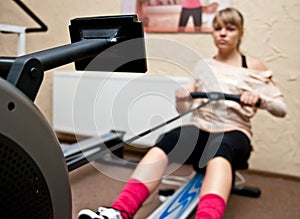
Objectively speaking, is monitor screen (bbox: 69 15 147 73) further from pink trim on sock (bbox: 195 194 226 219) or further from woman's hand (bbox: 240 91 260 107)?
woman's hand (bbox: 240 91 260 107)

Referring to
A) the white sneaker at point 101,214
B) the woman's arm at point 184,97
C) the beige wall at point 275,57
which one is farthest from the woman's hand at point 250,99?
the beige wall at point 275,57

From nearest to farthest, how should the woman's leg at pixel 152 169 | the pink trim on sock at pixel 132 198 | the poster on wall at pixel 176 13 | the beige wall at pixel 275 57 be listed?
the pink trim on sock at pixel 132 198
the woman's leg at pixel 152 169
the beige wall at pixel 275 57
the poster on wall at pixel 176 13

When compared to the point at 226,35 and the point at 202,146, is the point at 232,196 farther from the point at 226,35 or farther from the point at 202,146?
the point at 226,35

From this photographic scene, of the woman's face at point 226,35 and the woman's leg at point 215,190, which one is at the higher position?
the woman's face at point 226,35

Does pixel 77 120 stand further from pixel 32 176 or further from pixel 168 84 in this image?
pixel 32 176

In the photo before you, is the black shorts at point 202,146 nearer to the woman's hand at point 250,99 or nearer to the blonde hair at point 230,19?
the woman's hand at point 250,99

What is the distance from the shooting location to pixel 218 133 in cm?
155

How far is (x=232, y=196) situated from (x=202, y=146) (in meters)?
0.46

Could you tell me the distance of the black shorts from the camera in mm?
1439

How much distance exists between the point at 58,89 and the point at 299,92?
5.50 ft

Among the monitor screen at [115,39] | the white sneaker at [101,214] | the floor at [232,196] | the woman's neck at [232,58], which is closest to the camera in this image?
the monitor screen at [115,39]

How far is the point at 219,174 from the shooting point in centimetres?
130

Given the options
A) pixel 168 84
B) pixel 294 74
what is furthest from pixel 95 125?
pixel 294 74

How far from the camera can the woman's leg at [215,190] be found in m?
1.14
